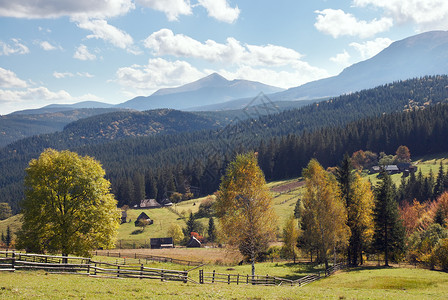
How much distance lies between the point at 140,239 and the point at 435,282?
236ft

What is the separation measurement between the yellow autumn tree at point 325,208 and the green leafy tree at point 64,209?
25865 millimetres

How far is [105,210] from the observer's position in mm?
33531

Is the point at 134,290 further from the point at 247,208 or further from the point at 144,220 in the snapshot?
the point at 144,220

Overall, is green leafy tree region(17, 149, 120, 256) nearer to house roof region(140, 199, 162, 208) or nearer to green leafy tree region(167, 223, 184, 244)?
green leafy tree region(167, 223, 184, 244)

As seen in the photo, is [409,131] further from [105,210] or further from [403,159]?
[105,210]

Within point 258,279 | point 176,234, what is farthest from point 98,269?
point 176,234

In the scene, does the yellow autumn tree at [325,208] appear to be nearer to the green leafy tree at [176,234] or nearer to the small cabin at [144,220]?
the green leafy tree at [176,234]

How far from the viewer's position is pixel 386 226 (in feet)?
144

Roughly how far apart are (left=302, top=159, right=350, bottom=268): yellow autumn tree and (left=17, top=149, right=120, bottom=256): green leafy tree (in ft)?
84.9

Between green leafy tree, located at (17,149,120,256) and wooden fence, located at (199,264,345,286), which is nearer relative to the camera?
wooden fence, located at (199,264,345,286)

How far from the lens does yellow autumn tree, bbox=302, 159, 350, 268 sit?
3941 centimetres

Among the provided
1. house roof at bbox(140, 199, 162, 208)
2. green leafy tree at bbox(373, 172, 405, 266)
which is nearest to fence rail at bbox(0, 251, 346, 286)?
green leafy tree at bbox(373, 172, 405, 266)

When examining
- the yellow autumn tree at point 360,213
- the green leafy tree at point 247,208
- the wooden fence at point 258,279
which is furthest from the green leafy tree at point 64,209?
the yellow autumn tree at point 360,213

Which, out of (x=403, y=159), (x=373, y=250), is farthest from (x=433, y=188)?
(x=373, y=250)
